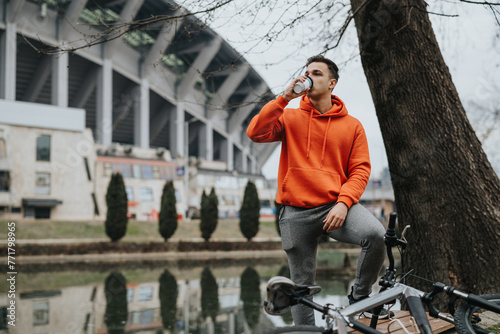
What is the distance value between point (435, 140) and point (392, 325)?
6.03 feet

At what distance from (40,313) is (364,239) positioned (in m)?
6.79

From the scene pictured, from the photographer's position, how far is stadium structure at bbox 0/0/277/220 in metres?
28.3

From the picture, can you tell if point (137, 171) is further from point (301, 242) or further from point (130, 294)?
point (301, 242)

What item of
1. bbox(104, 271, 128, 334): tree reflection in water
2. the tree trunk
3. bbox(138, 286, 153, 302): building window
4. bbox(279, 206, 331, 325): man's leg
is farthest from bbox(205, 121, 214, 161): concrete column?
bbox(279, 206, 331, 325): man's leg

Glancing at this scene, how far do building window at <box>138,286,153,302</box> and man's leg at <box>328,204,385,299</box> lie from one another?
7205mm

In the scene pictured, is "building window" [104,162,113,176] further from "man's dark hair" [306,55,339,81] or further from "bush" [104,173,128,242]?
"man's dark hair" [306,55,339,81]

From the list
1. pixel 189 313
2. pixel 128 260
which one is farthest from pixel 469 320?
pixel 128 260

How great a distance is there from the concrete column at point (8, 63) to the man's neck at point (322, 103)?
36.3 m

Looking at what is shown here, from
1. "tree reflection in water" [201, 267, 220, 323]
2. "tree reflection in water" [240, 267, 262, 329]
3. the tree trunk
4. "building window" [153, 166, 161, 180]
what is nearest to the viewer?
the tree trunk

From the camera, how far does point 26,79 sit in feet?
140

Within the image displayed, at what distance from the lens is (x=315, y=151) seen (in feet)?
8.86

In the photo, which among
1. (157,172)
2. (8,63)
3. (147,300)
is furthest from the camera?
(157,172)

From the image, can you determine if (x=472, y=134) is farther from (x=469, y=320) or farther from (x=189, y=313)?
(x=189, y=313)

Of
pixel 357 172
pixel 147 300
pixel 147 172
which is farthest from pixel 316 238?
pixel 147 172
